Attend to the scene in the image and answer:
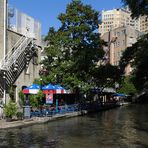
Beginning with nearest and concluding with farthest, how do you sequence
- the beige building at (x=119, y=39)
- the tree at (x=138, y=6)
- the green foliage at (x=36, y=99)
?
the tree at (x=138, y=6) → the green foliage at (x=36, y=99) → the beige building at (x=119, y=39)

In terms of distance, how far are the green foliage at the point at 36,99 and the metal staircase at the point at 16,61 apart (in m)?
2.72

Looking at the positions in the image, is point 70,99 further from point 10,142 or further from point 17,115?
point 10,142

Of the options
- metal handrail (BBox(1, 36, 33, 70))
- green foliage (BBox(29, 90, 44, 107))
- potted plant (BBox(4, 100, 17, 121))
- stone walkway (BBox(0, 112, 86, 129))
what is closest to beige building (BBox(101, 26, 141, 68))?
metal handrail (BBox(1, 36, 33, 70))

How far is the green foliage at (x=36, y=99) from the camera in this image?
41.9m

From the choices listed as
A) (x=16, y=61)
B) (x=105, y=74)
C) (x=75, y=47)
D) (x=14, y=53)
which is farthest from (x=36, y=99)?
(x=105, y=74)

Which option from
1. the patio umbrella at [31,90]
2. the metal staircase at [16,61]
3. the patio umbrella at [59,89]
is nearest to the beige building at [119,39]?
the patio umbrella at [59,89]

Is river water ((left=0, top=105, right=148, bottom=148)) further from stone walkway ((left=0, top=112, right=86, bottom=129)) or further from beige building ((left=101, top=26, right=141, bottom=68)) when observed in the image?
beige building ((left=101, top=26, right=141, bottom=68))

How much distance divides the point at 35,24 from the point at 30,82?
8453mm

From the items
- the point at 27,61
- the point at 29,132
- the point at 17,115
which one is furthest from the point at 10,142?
the point at 27,61

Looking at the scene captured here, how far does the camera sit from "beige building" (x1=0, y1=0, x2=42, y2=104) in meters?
41.8

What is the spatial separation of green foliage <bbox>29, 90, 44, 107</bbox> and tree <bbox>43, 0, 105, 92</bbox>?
31.6ft

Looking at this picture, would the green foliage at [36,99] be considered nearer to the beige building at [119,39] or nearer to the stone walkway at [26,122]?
the stone walkway at [26,122]

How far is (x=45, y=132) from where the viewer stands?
30125mm

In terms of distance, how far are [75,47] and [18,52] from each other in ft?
38.5
